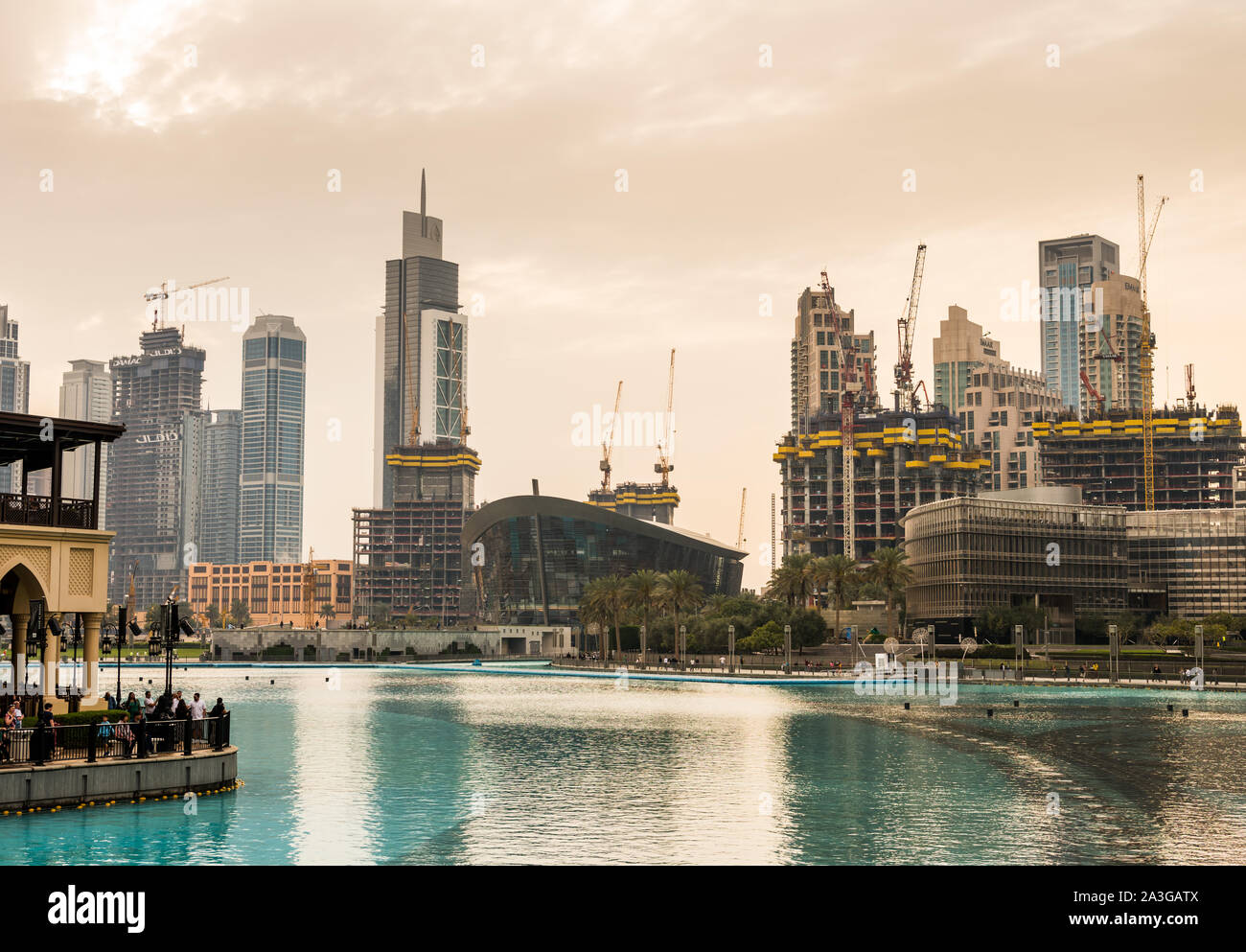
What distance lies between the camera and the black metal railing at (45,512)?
3984cm

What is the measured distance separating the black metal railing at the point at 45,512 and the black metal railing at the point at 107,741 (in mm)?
7369

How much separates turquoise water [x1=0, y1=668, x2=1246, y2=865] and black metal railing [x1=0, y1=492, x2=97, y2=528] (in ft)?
34.4

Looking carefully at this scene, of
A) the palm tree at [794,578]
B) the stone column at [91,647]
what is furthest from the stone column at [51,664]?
the palm tree at [794,578]

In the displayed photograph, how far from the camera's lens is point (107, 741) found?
1467 inches

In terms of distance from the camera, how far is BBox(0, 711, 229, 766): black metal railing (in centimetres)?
3450

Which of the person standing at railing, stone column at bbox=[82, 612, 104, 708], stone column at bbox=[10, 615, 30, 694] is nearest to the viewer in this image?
the person standing at railing

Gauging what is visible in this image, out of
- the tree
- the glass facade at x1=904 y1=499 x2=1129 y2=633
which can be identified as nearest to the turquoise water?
the tree

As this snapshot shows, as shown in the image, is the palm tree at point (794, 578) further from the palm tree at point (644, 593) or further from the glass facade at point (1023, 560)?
the glass facade at point (1023, 560)

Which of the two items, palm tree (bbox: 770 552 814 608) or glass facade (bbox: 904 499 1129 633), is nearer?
palm tree (bbox: 770 552 814 608)

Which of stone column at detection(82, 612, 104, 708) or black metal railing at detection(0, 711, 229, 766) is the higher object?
stone column at detection(82, 612, 104, 708)

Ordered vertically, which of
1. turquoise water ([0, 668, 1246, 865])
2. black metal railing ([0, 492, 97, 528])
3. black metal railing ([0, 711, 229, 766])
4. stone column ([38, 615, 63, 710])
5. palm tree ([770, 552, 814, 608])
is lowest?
turquoise water ([0, 668, 1246, 865])

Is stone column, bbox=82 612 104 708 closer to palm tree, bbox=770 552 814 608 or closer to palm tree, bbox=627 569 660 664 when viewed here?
palm tree, bbox=627 569 660 664
